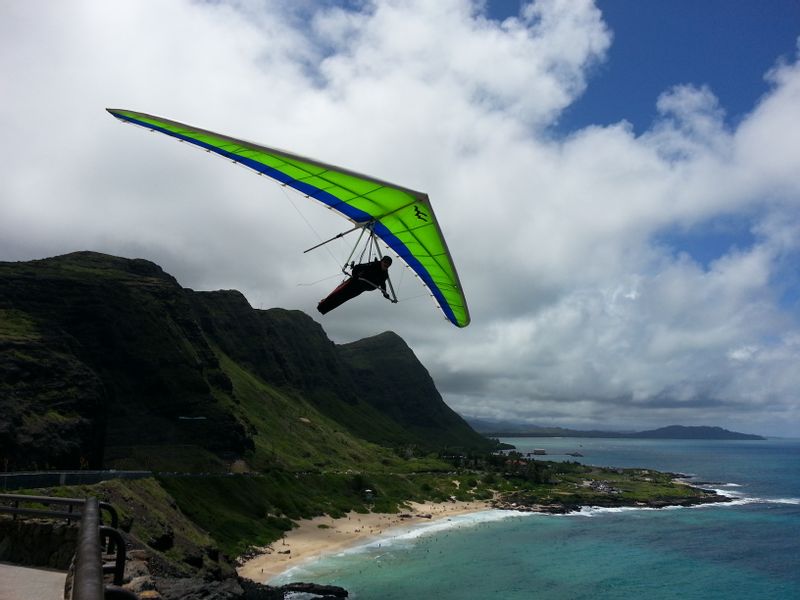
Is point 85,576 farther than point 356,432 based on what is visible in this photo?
No

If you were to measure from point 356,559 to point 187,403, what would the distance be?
42291 mm

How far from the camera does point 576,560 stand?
2287 inches

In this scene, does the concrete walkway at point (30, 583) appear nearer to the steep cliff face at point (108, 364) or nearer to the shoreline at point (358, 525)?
the shoreline at point (358, 525)

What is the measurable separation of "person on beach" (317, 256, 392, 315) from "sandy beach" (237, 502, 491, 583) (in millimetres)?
32898

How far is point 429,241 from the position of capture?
16609 mm

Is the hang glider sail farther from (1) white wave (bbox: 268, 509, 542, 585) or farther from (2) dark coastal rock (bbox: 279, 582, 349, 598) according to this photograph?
(1) white wave (bbox: 268, 509, 542, 585)

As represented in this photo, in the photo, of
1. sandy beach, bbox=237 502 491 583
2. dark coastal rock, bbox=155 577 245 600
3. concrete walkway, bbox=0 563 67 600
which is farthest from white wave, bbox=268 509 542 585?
concrete walkway, bbox=0 563 67 600

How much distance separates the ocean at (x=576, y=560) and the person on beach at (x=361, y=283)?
33204 mm

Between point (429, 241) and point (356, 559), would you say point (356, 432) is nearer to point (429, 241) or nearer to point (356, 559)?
point (356, 559)

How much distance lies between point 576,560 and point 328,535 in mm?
25825

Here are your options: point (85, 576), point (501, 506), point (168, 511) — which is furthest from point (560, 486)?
point (85, 576)

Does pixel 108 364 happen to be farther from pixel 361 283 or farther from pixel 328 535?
pixel 361 283

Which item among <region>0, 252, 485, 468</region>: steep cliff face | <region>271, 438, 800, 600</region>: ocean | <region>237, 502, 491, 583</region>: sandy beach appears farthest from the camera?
<region>0, 252, 485, 468</region>: steep cliff face

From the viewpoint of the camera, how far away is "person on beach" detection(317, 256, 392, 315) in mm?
15203
